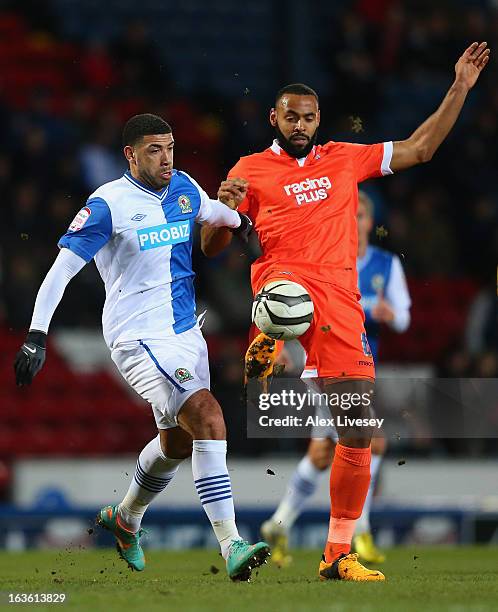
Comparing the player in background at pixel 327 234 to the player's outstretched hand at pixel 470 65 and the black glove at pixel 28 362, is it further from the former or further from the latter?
the black glove at pixel 28 362

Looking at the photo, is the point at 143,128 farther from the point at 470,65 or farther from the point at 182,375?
the point at 470,65

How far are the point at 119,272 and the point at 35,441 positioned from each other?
5.83 m

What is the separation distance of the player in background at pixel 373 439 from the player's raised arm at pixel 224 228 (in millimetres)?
2192

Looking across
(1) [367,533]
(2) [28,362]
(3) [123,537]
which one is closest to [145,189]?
(2) [28,362]

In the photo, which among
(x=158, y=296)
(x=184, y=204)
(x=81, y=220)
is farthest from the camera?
(x=184, y=204)

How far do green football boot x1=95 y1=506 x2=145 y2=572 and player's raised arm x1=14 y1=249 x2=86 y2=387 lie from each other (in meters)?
1.41

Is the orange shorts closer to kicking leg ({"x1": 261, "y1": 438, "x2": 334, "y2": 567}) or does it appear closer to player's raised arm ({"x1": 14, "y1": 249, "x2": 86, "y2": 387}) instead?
player's raised arm ({"x1": 14, "y1": 249, "x2": 86, "y2": 387})

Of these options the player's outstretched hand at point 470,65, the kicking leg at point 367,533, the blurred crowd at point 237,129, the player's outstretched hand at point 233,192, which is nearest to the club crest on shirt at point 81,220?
the player's outstretched hand at point 233,192

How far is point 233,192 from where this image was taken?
299 inches

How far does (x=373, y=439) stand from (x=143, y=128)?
10.6ft

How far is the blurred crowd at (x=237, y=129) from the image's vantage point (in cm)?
1379

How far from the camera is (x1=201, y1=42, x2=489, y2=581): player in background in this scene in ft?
24.1

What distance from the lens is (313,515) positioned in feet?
39.1

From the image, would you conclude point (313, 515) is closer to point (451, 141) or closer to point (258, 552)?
point (258, 552)
